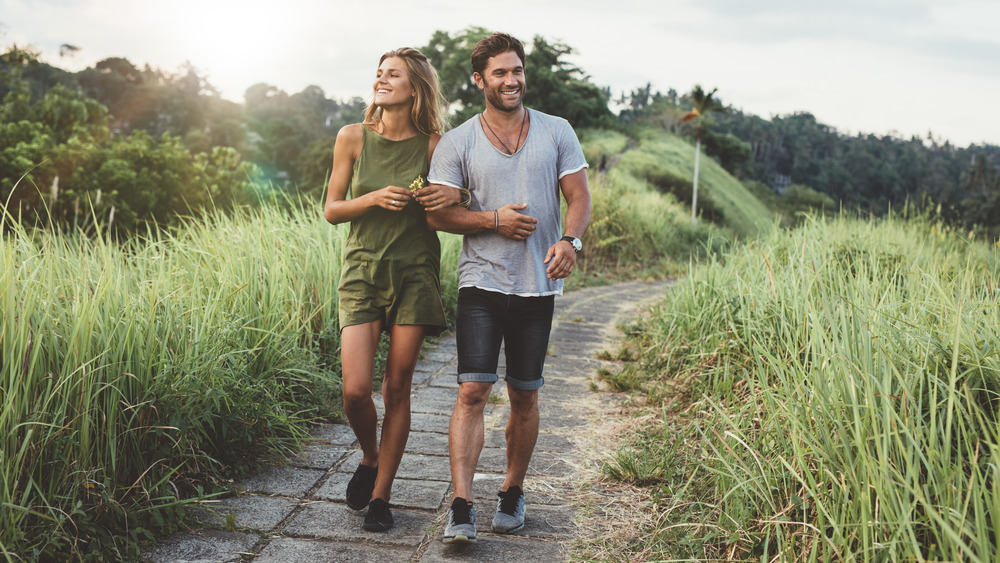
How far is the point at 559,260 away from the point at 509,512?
39.0 inches

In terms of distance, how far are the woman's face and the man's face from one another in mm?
331

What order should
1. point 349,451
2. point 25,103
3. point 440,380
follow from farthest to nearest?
point 25,103
point 440,380
point 349,451

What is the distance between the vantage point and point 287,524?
9.23 feet

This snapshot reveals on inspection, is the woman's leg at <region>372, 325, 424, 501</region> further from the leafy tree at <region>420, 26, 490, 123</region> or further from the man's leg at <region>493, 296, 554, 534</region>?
the leafy tree at <region>420, 26, 490, 123</region>

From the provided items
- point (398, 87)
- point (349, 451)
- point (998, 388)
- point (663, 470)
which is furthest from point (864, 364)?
point (349, 451)

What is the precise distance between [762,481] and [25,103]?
79.9ft

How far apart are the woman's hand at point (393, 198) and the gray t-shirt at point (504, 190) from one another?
0.46 ft

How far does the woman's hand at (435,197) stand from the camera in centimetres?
264

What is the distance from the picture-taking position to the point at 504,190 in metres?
2.77

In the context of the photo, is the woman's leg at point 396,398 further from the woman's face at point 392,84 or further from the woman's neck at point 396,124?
the woman's face at point 392,84

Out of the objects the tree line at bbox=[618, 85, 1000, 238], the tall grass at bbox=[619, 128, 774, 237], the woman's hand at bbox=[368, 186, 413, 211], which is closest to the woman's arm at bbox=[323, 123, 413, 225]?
the woman's hand at bbox=[368, 186, 413, 211]

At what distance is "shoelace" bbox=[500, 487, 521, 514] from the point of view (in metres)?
2.84

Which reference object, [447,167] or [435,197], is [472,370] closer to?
[435,197]

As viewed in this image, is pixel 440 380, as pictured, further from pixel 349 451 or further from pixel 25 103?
pixel 25 103
